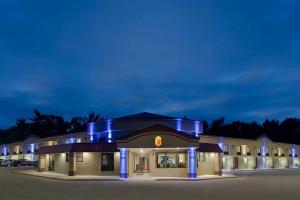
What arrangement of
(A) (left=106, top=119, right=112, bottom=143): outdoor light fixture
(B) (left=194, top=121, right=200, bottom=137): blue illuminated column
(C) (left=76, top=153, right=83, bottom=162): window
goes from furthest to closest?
(B) (left=194, top=121, right=200, bottom=137): blue illuminated column, (A) (left=106, top=119, right=112, bottom=143): outdoor light fixture, (C) (left=76, top=153, right=83, bottom=162): window

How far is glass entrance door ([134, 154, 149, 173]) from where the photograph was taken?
4168 cm

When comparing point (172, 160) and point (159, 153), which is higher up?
point (159, 153)

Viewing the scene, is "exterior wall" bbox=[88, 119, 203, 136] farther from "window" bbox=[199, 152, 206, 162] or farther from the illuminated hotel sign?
the illuminated hotel sign

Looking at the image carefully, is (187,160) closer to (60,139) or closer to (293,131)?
(60,139)

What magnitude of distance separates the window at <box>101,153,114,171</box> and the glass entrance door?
2.55m

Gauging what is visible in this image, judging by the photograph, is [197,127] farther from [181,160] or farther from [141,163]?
[141,163]

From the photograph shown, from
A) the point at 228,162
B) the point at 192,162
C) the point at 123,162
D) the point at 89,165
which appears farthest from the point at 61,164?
the point at 228,162

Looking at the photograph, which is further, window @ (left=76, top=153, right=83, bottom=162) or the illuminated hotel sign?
window @ (left=76, top=153, right=83, bottom=162)

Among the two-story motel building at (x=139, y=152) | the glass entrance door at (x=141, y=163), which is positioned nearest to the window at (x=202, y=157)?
the two-story motel building at (x=139, y=152)

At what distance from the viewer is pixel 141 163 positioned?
4200 cm

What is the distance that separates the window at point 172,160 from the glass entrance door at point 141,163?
1.34 m

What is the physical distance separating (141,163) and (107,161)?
3.56m

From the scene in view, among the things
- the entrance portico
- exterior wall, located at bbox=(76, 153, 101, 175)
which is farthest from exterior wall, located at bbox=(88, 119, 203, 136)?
the entrance portico

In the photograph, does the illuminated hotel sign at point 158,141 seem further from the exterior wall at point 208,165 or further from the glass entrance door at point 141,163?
the exterior wall at point 208,165
